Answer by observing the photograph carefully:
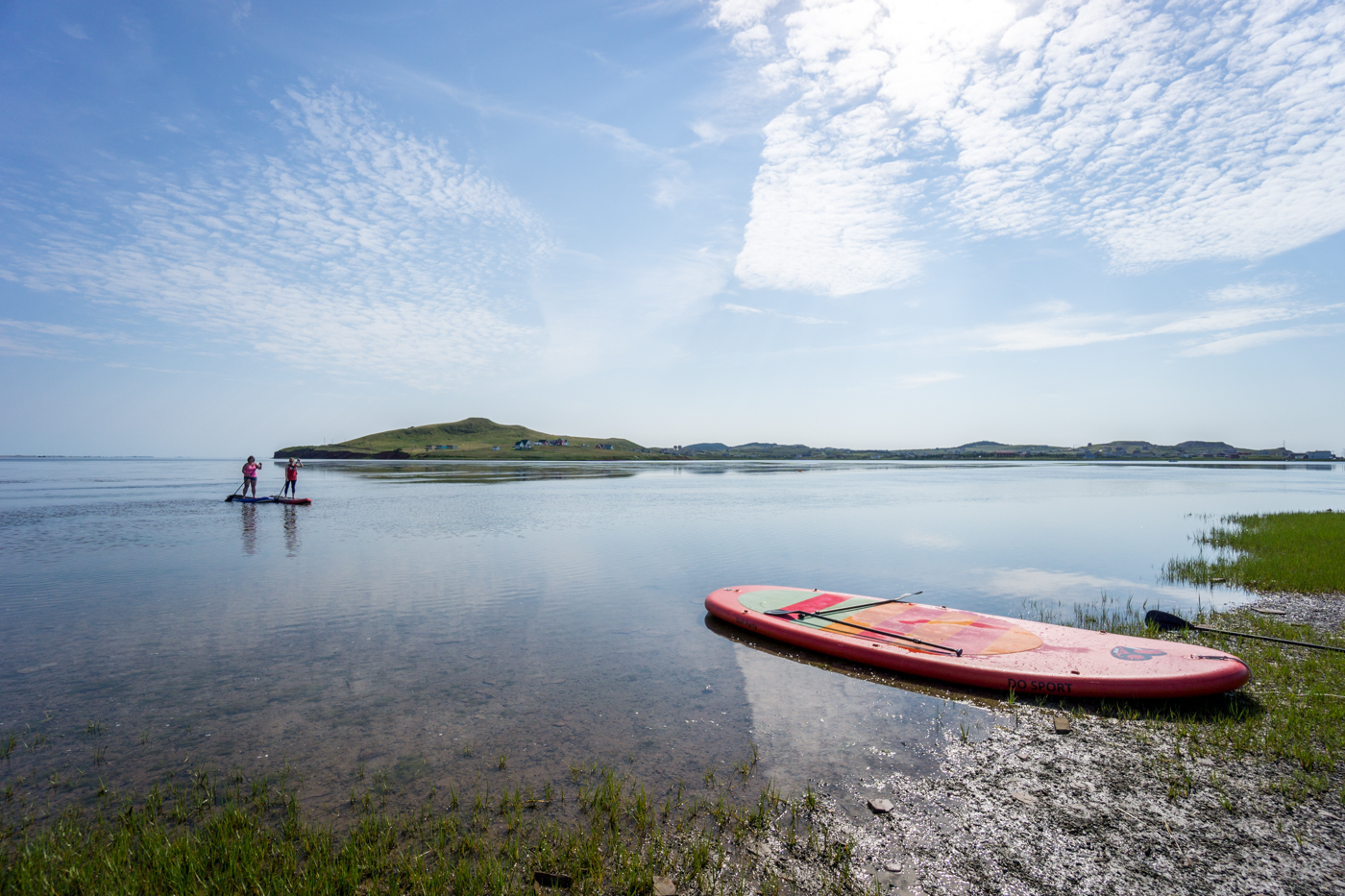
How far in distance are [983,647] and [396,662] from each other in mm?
9102

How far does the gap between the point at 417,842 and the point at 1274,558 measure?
2286 centimetres

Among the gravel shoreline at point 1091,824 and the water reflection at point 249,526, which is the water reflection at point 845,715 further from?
the water reflection at point 249,526

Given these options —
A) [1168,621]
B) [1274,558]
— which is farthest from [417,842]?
[1274,558]

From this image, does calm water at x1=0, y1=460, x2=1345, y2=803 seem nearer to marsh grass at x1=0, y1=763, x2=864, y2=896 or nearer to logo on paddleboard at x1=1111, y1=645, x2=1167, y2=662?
marsh grass at x1=0, y1=763, x2=864, y2=896

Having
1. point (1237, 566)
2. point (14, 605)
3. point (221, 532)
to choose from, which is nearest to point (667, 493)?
point (221, 532)

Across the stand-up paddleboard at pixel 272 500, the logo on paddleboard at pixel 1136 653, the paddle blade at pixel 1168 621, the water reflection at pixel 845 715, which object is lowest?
the water reflection at pixel 845 715

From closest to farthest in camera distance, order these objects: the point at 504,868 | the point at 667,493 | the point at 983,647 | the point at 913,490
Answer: the point at 504,868, the point at 983,647, the point at 667,493, the point at 913,490

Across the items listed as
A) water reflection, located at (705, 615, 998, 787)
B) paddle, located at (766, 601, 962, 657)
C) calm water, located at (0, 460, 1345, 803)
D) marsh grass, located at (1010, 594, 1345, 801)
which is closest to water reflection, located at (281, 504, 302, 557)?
calm water, located at (0, 460, 1345, 803)

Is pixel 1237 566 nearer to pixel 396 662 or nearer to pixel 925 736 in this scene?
pixel 925 736

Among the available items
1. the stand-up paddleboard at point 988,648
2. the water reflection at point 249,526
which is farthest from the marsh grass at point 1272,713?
the water reflection at point 249,526

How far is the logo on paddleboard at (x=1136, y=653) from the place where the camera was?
8445 millimetres

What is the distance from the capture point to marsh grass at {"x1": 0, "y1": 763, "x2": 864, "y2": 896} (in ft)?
14.8

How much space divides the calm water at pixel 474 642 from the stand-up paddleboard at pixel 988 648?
0.42 meters

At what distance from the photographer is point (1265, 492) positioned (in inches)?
1898
